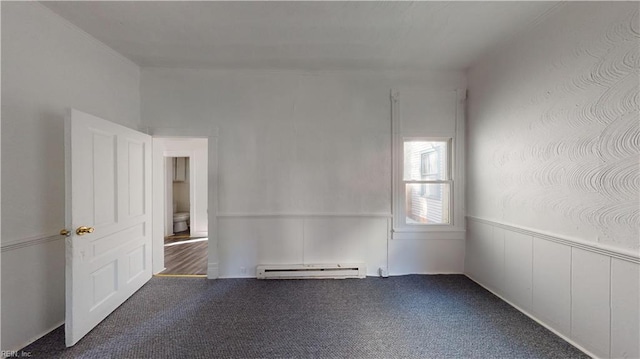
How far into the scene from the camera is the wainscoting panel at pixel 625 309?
54.4 inches

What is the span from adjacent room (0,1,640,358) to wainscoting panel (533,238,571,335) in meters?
0.02

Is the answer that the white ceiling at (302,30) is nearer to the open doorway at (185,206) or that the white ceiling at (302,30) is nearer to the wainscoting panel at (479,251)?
the open doorway at (185,206)

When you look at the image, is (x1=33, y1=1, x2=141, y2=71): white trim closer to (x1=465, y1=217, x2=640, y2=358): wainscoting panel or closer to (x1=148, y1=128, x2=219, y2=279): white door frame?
(x1=148, y1=128, x2=219, y2=279): white door frame

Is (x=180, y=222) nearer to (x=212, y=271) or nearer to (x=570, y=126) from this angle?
(x=212, y=271)

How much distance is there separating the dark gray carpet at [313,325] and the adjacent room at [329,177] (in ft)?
0.06

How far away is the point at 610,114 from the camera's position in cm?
149

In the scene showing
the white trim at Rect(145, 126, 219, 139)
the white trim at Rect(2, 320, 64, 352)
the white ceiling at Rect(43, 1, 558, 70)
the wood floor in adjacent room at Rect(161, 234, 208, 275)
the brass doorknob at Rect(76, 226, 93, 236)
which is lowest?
the wood floor in adjacent room at Rect(161, 234, 208, 275)

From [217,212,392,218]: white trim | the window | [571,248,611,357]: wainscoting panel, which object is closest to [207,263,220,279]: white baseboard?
[217,212,392,218]: white trim

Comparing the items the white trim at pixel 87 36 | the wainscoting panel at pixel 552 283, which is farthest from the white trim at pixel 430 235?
the white trim at pixel 87 36

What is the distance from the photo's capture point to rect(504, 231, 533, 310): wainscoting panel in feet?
6.73

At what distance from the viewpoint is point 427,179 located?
296 centimetres

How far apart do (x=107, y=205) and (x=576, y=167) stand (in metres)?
3.88

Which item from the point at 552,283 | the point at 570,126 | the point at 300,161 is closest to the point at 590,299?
the point at 552,283

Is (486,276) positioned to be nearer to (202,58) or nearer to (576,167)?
(576,167)
